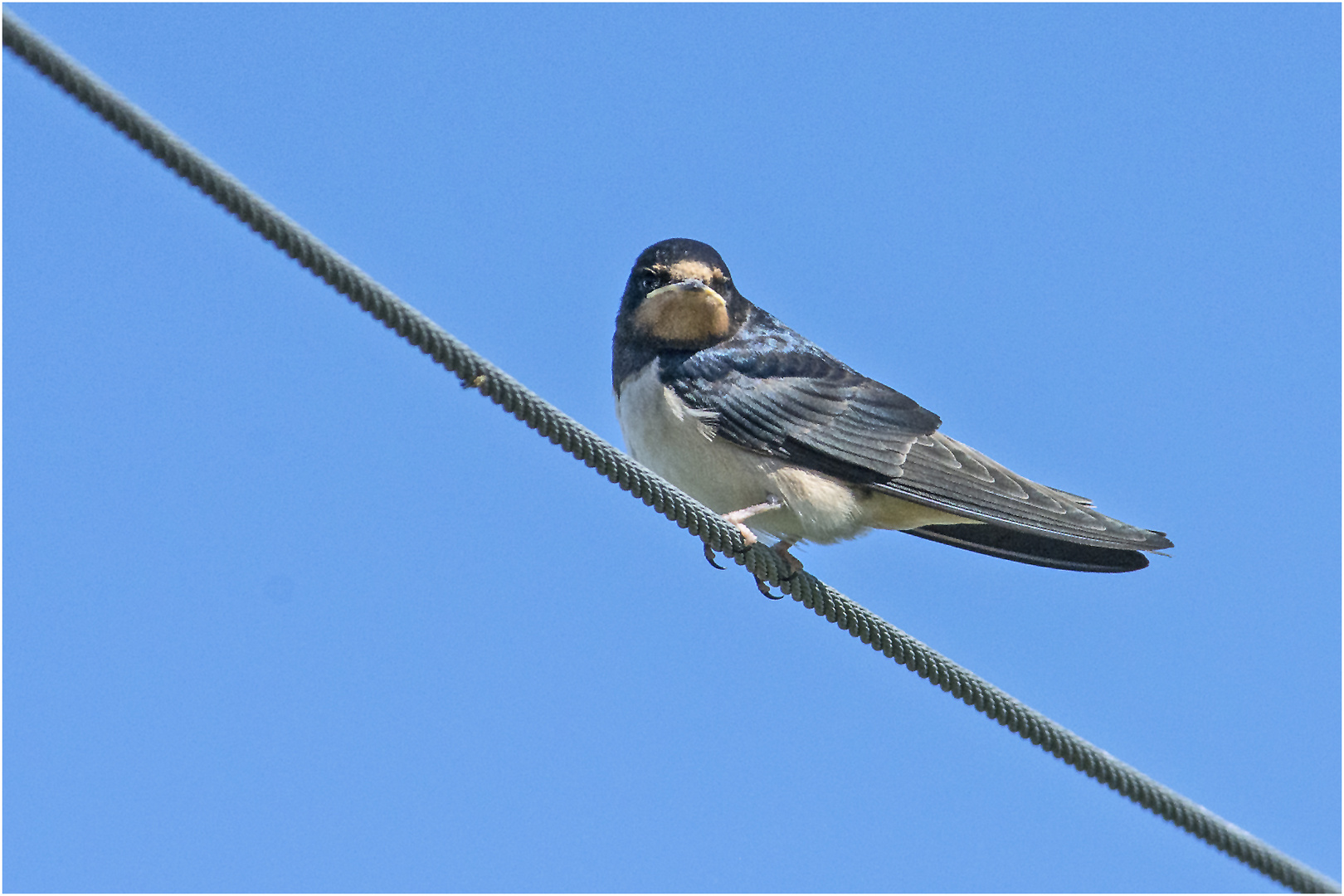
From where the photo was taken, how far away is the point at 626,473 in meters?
3.22

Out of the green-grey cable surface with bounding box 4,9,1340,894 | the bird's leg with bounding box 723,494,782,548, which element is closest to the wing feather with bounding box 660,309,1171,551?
the bird's leg with bounding box 723,494,782,548

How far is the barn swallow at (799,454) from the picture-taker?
4.80 metres

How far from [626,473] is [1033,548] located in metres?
2.17

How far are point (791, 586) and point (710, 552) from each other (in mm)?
684

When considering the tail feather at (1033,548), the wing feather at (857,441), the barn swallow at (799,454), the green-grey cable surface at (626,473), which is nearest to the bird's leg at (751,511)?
the barn swallow at (799,454)

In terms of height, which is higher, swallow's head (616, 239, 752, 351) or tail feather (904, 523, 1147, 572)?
swallow's head (616, 239, 752, 351)

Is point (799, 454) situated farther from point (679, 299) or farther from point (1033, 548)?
point (1033, 548)

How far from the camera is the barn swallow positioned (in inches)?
189

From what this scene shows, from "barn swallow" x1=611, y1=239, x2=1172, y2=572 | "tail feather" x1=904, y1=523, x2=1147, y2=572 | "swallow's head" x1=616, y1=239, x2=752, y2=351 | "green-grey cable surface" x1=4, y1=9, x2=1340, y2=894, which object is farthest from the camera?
"swallow's head" x1=616, y1=239, x2=752, y2=351

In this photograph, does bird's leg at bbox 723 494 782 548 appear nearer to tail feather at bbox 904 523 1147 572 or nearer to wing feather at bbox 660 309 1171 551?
wing feather at bbox 660 309 1171 551

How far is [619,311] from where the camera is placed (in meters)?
5.52

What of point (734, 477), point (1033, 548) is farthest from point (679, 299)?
point (1033, 548)

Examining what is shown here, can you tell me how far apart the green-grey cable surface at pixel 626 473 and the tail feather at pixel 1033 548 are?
38.2 inches

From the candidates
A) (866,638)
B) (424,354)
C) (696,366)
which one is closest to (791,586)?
(866,638)
